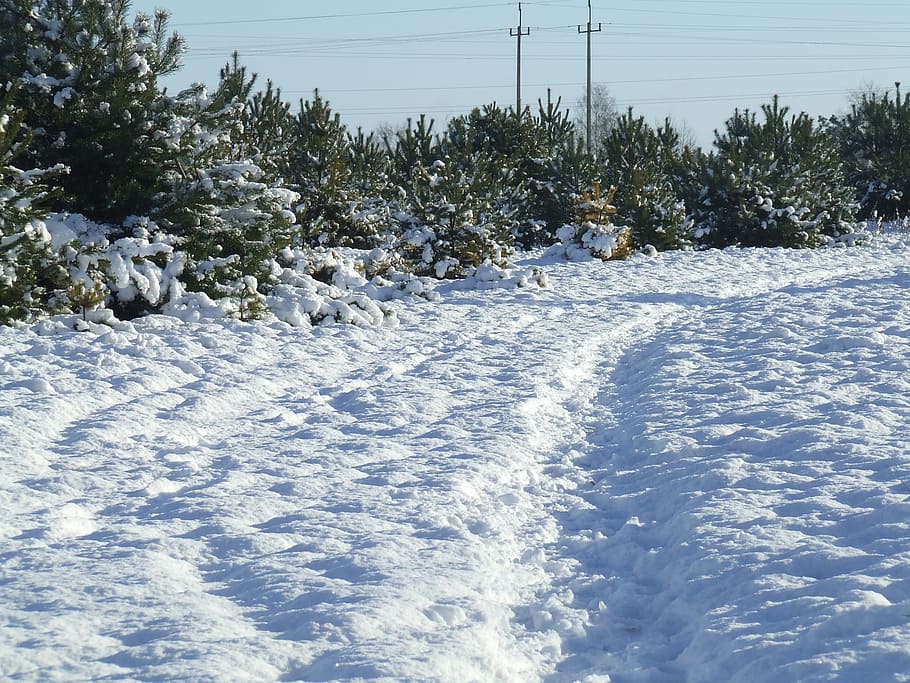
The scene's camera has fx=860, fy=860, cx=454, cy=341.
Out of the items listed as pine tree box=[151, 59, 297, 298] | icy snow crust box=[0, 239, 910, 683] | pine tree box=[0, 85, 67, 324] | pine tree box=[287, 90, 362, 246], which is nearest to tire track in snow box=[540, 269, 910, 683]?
icy snow crust box=[0, 239, 910, 683]

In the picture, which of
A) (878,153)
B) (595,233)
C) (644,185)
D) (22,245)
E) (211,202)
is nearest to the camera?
(22,245)

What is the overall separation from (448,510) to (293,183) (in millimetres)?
15948

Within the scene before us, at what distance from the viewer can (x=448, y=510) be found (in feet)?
16.0

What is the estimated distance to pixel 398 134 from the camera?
23266 mm

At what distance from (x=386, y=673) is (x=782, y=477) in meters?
3.03

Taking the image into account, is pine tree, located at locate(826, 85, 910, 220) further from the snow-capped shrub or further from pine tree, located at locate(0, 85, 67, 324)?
pine tree, located at locate(0, 85, 67, 324)

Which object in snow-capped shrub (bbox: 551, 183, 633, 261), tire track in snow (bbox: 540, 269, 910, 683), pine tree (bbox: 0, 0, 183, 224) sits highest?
pine tree (bbox: 0, 0, 183, 224)

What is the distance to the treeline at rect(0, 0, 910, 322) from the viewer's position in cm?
991

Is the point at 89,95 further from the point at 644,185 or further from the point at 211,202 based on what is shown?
the point at 644,185

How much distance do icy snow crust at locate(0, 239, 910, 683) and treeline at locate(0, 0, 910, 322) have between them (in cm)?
124

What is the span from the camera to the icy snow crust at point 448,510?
3340 mm

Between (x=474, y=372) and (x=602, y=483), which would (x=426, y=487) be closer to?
(x=602, y=483)

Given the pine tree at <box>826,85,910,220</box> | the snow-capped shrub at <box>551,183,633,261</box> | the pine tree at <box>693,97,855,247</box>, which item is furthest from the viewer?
the pine tree at <box>826,85,910,220</box>

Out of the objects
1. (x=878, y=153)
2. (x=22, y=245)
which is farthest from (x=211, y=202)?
(x=878, y=153)
